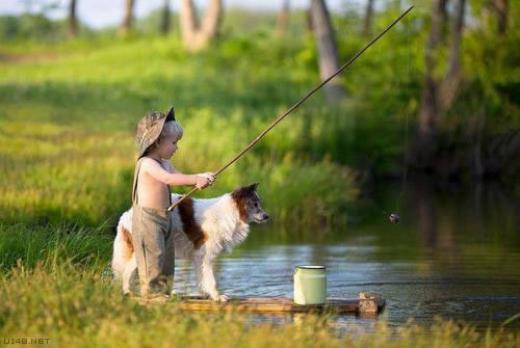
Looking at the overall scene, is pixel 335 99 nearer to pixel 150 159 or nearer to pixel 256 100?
pixel 256 100

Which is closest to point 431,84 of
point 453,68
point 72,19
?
point 453,68

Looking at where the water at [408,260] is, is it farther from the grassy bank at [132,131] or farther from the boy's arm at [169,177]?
the boy's arm at [169,177]

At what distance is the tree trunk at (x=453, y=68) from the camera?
30922 millimetres

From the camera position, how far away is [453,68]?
103ft

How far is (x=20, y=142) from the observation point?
24.9 metres

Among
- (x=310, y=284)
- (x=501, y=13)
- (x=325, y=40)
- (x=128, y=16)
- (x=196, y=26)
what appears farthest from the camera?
(x=128, y=16)

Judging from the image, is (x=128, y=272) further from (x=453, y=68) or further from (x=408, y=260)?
(x=453, y=68)

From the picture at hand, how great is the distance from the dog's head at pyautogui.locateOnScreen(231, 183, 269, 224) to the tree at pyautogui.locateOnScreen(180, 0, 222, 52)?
36206mm

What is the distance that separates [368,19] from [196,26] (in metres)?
6.09

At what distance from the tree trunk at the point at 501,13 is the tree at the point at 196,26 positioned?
15113 mm

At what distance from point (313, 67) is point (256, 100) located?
6091 mm

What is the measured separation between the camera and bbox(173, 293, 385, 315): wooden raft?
38.3 ft

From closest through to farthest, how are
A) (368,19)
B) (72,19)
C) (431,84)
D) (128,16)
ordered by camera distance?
(431,84) → (368,19) → (128,16) → (72,19)

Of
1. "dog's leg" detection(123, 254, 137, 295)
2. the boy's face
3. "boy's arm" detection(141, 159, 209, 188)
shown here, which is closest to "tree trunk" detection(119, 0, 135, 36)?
"dog's leg" detection(123, 254, 137, 295)
